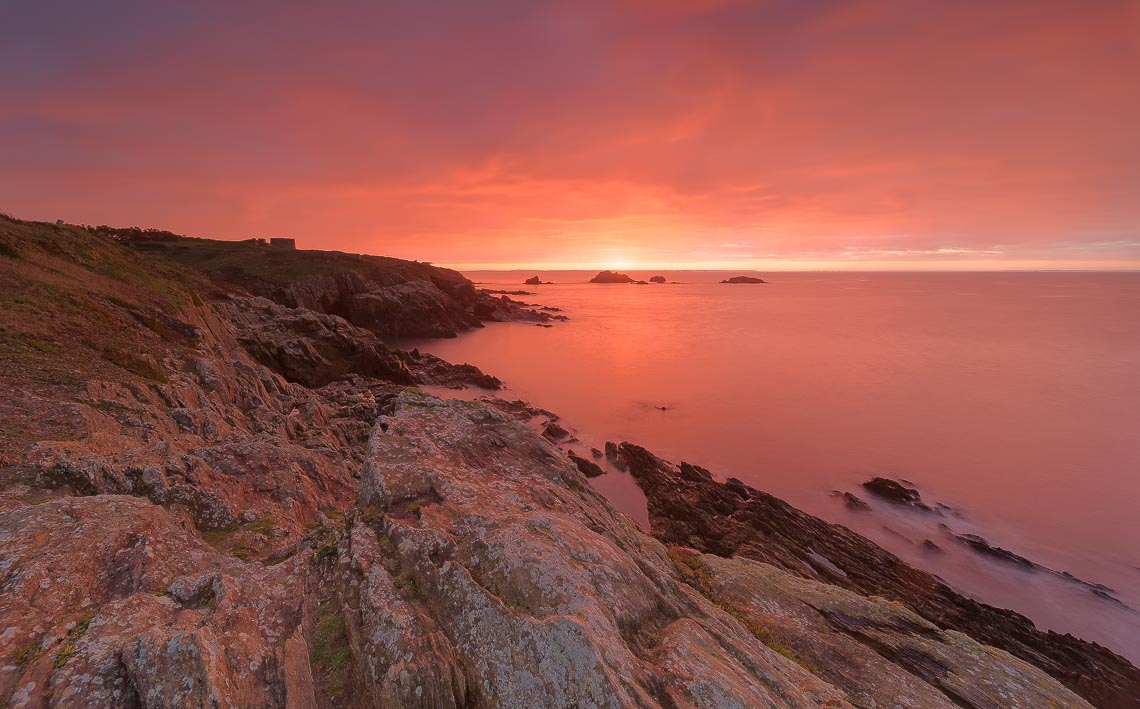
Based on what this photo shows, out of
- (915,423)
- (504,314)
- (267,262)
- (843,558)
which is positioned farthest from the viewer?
(504,314)

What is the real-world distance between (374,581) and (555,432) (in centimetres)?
3303

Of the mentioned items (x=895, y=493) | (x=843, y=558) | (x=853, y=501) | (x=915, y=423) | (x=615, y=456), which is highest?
(x=615, y=456)

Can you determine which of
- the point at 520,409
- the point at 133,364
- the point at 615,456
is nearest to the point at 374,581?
the point at 133,364

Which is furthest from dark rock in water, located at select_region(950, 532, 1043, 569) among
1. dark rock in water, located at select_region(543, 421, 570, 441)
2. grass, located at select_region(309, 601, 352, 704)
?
grass, located at select_region(309, 601, 352, 704)

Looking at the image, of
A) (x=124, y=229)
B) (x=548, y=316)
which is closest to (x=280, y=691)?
(x=548, y=316)

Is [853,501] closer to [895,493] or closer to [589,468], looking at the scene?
[895,493]

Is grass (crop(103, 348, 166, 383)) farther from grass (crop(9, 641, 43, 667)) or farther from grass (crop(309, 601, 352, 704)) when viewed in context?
grass (crop(309, 601, 352, 704))

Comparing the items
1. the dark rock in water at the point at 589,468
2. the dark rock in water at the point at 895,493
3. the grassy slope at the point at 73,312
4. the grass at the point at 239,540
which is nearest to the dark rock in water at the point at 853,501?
the dark rock in water at the point at 895,493

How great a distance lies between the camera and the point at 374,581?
7.82 m

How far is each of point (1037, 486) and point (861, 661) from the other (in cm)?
3675

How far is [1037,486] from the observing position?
111 ft

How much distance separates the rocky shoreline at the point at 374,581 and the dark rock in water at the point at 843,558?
148 millimetres

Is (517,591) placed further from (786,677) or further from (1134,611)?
(1134,611)

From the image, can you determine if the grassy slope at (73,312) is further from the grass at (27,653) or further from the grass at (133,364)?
the grass at (27,653)
